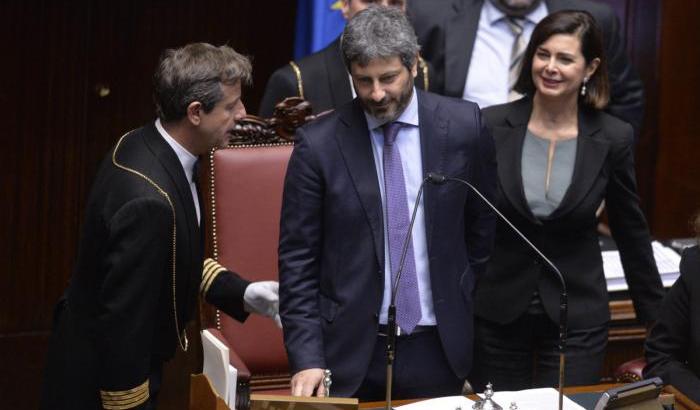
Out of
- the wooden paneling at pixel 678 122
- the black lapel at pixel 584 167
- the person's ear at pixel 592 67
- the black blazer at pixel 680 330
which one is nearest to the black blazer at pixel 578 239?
the black lapel at pixel 584 167

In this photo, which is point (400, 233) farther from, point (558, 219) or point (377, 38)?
point (558, 219)

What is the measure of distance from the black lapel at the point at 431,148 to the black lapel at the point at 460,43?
1.11 meters

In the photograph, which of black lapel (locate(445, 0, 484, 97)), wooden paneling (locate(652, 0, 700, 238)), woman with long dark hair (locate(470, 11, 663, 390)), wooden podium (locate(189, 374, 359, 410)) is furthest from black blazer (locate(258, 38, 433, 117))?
wooden paneling (locate(652, 0, 700, 238))

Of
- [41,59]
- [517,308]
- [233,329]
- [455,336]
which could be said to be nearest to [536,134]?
[517,308]

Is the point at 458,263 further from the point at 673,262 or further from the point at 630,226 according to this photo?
the point at 673,262

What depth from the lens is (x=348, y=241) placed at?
306 centimetres

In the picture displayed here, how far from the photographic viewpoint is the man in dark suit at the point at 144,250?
271 cm

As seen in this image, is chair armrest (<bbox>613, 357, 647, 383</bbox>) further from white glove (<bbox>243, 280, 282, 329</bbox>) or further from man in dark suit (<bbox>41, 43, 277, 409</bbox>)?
man in dark suit (<bbox>41, 43, 277, 409</bbox>)

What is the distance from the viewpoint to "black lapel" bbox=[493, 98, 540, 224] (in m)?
3.56

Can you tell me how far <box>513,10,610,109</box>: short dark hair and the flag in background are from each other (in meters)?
1.20

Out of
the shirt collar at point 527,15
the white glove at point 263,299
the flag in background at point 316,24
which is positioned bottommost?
the white glove at point 263,299

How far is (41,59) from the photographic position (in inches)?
184

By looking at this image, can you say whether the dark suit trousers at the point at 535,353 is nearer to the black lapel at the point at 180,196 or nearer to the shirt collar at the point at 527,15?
the black lapel at the point at 180,196

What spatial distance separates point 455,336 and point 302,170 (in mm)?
567
